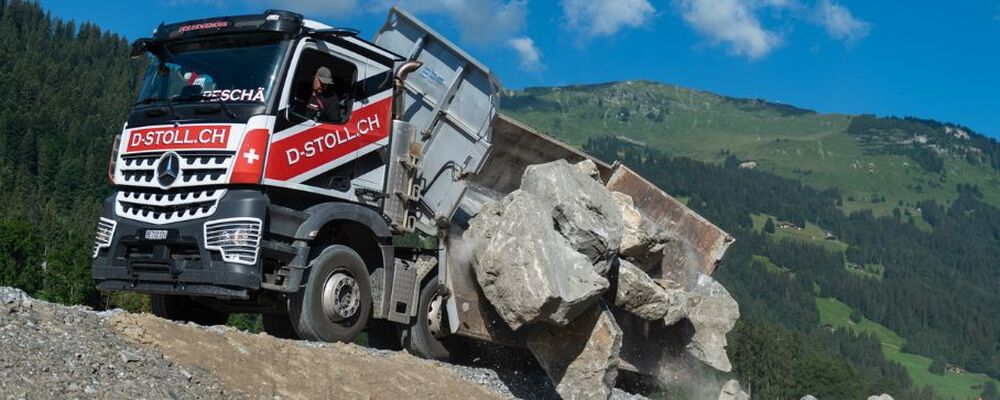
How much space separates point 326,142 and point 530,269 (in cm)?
247

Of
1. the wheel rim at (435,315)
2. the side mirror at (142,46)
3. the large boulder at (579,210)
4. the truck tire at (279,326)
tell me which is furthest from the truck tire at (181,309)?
the large boulder at (579,210)

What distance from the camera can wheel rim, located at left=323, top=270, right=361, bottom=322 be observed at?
973 centimetres

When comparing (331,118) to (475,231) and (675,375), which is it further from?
(675,375)

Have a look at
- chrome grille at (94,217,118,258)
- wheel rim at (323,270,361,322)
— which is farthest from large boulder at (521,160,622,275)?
chrome grille at (94,217,118,258)

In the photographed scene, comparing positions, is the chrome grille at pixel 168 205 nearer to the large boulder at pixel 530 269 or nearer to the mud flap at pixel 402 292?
the mud flap at pixel 402 292

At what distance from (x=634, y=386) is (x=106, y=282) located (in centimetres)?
704

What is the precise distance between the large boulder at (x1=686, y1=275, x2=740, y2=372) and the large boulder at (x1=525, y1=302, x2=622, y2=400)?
7.99 feet

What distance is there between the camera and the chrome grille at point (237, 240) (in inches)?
350

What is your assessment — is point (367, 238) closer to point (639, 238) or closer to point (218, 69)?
point (218, 69)

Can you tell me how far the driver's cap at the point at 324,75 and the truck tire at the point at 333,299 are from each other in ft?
5.57

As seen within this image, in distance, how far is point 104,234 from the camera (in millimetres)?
9602

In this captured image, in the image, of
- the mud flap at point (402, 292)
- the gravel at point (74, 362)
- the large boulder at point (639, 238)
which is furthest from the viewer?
the large boulder at point (639, 238)

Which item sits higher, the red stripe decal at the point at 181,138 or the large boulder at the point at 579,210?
the large boulder at the point at 579,210

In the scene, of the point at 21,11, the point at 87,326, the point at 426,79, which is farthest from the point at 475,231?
the point at 21,11
